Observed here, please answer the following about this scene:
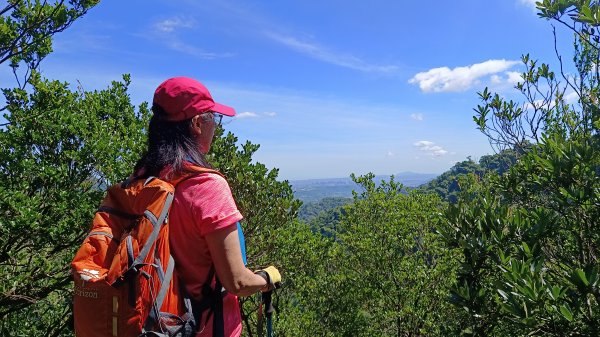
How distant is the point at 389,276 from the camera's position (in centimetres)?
1345

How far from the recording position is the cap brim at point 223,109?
2088 millimetres

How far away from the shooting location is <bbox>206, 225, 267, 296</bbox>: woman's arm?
1.79 meters

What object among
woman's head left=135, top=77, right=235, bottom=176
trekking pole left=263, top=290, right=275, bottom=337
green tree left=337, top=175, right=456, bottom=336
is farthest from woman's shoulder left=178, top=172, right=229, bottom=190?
green tree left=337, top=175, right=456, bottom=336

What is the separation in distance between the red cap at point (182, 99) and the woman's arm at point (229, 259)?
0.64 metres

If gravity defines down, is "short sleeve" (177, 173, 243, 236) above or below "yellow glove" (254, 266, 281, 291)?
above

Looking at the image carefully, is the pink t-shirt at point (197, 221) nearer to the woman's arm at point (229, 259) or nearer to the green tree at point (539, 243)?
the woman's arm at point (229, 259)

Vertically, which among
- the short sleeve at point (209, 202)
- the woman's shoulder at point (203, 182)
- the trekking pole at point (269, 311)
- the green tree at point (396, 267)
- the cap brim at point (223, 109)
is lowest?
the green tree at point (396, 267)

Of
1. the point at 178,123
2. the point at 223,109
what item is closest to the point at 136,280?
the point at 178,123

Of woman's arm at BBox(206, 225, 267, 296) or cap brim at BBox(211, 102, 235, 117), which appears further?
cap brim at BBox(211, 102, 235, 117)

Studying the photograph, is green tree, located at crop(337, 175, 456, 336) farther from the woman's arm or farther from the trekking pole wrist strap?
the woman's arm

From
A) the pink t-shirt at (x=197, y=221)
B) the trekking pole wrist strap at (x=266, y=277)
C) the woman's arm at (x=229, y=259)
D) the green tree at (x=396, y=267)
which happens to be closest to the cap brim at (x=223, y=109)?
the pink t-shirt at (x=197, y=221)

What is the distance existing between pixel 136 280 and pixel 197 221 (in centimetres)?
35

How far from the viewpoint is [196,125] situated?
2049mm

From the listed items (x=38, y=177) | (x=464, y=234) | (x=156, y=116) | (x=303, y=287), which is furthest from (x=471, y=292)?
(x=303, y=287)
